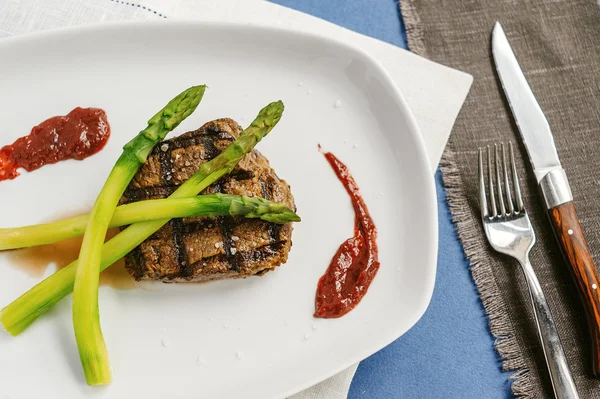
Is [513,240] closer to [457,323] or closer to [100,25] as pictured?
[457,323]

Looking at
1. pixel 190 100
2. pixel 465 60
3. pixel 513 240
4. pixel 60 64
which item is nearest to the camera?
pixel 190 100

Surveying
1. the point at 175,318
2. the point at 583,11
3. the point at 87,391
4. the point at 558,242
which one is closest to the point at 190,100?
the point at 175,318

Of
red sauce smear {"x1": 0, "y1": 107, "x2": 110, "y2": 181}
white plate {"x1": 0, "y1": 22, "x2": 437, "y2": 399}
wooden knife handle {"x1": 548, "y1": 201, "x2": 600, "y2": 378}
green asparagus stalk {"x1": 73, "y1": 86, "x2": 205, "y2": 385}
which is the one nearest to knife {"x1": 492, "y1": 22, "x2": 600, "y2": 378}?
wooden knife handle {"x1": 548, "y1": 201, "x2": 600, "y2": 378}

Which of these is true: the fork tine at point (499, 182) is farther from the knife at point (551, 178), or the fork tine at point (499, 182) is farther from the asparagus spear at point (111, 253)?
the asparagus spear at point (111, 253)

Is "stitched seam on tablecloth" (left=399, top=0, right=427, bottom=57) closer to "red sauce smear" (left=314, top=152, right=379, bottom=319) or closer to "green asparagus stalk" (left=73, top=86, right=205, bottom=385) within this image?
"red sauce smear" (left=314, top=152, right=379, bottom=319)

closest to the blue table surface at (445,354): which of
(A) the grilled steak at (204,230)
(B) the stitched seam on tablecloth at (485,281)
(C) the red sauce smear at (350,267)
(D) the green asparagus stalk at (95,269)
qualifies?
(B) the stitched seam on tablecloth at (485,281)
